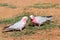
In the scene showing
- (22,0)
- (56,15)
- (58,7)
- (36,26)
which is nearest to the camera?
(36,26)

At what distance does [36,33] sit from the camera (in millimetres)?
7805

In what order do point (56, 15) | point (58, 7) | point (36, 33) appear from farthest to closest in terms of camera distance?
point (58, 7)
point (56, 15)
point (36, 33)

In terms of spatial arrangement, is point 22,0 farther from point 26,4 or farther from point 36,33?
point 36,33

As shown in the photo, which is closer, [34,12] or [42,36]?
[42,36]

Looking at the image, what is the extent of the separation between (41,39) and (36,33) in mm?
552

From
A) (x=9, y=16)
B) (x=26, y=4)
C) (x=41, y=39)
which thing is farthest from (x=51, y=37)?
(x=26, y=4)

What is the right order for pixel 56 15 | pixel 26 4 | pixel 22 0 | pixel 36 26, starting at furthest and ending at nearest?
pixel 22 0
pixel 26 4
pixel 56 15
pixel 36 26

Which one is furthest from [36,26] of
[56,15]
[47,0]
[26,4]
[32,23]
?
[47,0]

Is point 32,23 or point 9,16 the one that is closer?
point 32,23

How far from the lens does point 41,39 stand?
7277 mm

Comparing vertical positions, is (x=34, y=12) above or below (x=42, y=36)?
above

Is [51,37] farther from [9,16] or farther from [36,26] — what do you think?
[9,16]

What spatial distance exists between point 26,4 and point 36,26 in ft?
13.6

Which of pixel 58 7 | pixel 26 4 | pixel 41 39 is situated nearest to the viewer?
pixel 41 39
